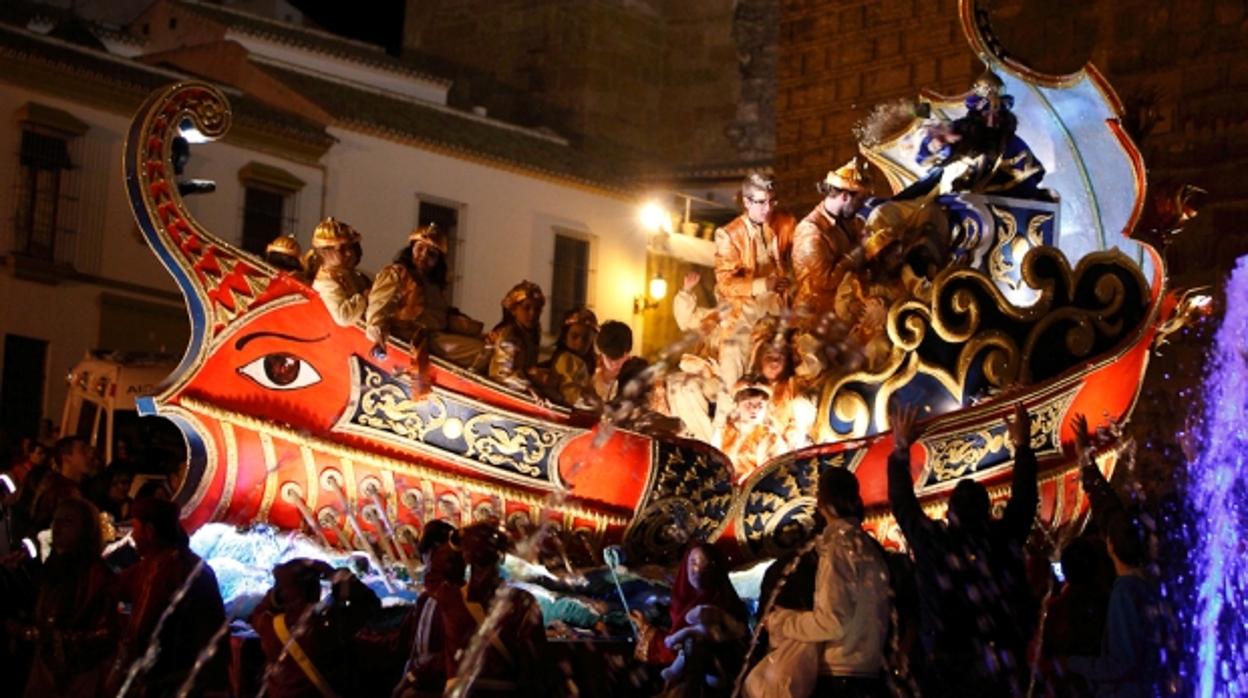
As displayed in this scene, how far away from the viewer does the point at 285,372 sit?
995 cm

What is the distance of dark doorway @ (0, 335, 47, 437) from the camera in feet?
74.7

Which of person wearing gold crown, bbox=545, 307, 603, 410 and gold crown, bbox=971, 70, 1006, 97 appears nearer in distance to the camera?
person wearing gold crown, bbox=545, 307, 603, 410

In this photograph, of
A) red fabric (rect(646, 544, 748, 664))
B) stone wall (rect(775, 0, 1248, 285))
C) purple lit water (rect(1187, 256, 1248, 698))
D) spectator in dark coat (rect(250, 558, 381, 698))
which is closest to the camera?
spectator in dark coat (rect(250, 558, 381, 698))

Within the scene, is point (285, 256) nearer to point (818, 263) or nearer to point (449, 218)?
point (818, 263)

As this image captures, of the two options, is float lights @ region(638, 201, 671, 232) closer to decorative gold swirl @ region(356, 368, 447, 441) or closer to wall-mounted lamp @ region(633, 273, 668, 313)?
wall-mounted lamp @ region(633, 273, 668, 313)

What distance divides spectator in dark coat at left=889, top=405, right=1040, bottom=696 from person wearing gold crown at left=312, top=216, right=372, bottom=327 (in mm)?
3337

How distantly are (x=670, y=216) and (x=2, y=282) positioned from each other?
8.92 meters

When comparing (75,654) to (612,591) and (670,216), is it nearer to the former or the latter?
(612,591)

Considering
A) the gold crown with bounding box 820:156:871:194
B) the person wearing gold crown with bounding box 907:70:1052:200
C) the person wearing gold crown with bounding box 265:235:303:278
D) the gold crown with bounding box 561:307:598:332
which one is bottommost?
the gold crown with bounding box 561:307:598:332

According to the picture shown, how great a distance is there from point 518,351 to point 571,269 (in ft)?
60.7

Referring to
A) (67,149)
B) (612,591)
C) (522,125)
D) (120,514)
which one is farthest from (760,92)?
(612,591)

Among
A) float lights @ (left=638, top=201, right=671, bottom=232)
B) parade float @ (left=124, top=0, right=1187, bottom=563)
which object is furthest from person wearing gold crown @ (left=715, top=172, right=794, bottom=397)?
float lights @ (left=638, top=201, right=671, bottom=232)

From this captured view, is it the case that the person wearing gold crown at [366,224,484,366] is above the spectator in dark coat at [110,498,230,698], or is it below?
above

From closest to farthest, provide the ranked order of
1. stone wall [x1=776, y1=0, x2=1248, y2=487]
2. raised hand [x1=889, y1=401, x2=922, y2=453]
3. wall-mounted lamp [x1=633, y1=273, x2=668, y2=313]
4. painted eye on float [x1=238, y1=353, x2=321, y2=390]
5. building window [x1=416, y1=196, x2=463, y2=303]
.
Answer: raised hand [x1=889, y1=401, x2=922, y2=453], painted eye on float [x1=238, y1=353, x2=321, y2=390], stone wall [x1=776, y1=0, x2=1248, y2=487], building window [x1=416, y1=196, x2=463, y2=303], wall-mounted lamp [x1=633, y1=273, x2=668, y2=313]
